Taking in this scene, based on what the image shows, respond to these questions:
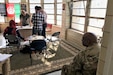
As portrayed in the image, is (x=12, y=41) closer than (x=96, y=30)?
Yes

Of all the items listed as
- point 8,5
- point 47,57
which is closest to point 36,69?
point 47,57

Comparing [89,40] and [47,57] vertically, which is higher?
[89,40]

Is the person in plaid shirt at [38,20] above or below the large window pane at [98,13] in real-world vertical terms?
below

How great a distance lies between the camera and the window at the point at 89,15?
3.84 m

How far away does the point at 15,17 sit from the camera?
7.73 metres

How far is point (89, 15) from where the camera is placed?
4301 mm

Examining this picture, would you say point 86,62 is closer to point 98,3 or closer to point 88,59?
point 88,59

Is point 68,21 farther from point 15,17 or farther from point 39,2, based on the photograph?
point 15,17

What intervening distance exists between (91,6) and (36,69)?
111 inches

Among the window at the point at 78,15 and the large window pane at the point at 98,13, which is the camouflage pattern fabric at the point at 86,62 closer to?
the large window pane at the point at 98,13

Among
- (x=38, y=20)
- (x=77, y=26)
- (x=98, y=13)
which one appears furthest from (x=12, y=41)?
(x=98, y=13)

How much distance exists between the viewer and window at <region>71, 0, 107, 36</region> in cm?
384

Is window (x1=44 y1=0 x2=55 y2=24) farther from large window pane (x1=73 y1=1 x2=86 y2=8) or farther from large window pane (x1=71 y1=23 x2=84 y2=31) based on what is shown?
large window pane (x1=73 y1=1 x2=86 y2=8)

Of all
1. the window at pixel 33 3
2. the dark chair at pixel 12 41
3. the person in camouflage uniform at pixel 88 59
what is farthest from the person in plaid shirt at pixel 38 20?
the window at pixel 33 3
